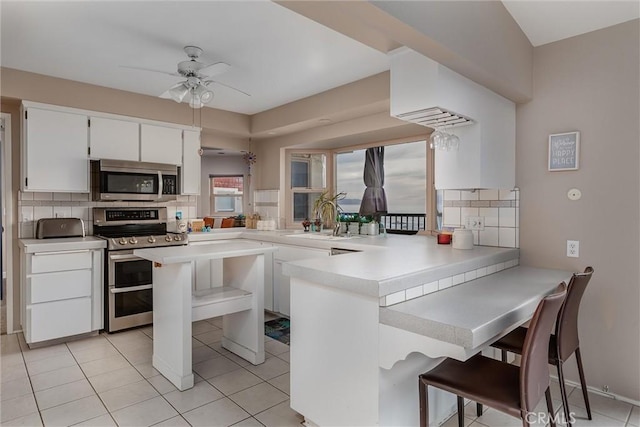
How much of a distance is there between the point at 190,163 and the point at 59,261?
1718 millimetres

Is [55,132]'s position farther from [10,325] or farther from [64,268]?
[10,325]

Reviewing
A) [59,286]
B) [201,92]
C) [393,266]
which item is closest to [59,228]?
[59,286]

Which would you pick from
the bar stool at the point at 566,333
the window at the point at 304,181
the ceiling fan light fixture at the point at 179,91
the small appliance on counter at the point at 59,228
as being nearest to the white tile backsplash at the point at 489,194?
the bar stool at the point at 566,333

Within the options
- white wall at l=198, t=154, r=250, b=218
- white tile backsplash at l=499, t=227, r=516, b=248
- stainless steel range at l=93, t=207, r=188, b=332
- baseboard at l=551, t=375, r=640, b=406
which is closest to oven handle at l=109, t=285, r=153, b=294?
stainless steel range at l=93, t=207, r=188, b=332

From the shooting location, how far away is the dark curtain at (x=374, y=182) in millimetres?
4770

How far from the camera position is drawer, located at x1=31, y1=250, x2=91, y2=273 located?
3223 millimetres

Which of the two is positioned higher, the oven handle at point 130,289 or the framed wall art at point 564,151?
the framed wall art at point 564,151

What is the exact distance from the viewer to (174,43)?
8.98 feet

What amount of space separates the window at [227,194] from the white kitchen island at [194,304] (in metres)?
5.63

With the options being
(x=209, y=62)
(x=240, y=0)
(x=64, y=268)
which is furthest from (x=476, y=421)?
(x=64, y=268)

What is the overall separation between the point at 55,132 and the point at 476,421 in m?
4.14

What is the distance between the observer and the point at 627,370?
235 centimetres

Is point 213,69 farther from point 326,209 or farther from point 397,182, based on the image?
point 397,182

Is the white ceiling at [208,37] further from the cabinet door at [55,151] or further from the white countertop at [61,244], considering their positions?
the white countertop at [61,244]
